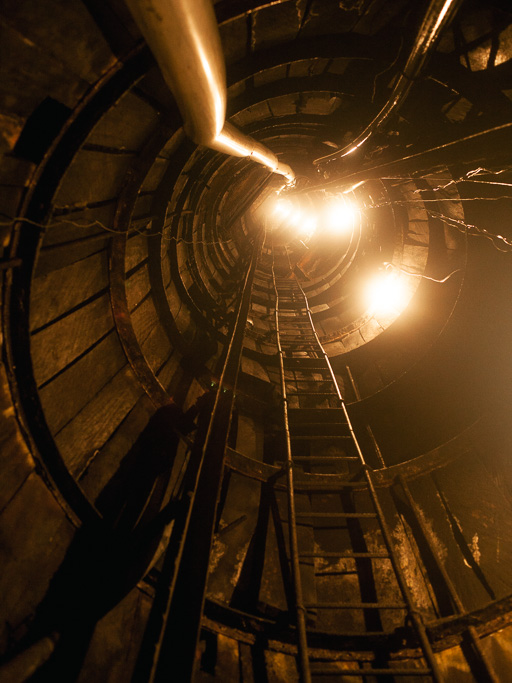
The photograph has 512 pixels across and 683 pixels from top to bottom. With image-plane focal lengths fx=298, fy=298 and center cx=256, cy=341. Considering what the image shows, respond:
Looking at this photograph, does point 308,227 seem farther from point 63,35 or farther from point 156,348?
point 63,35

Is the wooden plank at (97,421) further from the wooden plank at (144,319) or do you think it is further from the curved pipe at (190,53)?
the curved pipe at (190,53)

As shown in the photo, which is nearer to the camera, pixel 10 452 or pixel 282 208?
pixel 10 452

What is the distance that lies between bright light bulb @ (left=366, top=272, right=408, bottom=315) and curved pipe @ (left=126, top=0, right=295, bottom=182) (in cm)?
526

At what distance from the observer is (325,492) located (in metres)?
4.39

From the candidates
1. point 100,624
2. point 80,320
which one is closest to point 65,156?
point 80,320

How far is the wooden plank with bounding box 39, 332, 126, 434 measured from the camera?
10.0 ft

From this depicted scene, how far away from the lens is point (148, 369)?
4.17 m

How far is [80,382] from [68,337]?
0.53m

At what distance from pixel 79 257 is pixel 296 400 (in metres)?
4.26

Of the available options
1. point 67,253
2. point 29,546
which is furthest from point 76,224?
point 29,546

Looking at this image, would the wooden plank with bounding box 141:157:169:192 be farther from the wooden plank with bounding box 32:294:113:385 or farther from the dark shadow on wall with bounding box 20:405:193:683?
the dark shadow on wall with bounding box 20:405:193:683

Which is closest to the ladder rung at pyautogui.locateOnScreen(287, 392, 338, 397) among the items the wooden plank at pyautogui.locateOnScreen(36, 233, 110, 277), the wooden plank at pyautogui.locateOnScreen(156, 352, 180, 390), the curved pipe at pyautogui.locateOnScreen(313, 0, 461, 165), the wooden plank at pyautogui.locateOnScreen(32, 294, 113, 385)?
the wooden plank at pyautogui.locateOnScreen(156, 352, 180, 390)

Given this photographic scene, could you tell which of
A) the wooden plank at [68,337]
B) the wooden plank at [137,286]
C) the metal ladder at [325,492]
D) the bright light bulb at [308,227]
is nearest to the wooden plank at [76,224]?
the wooden plank at [68,337]

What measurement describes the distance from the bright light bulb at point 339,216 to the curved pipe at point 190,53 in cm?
784
